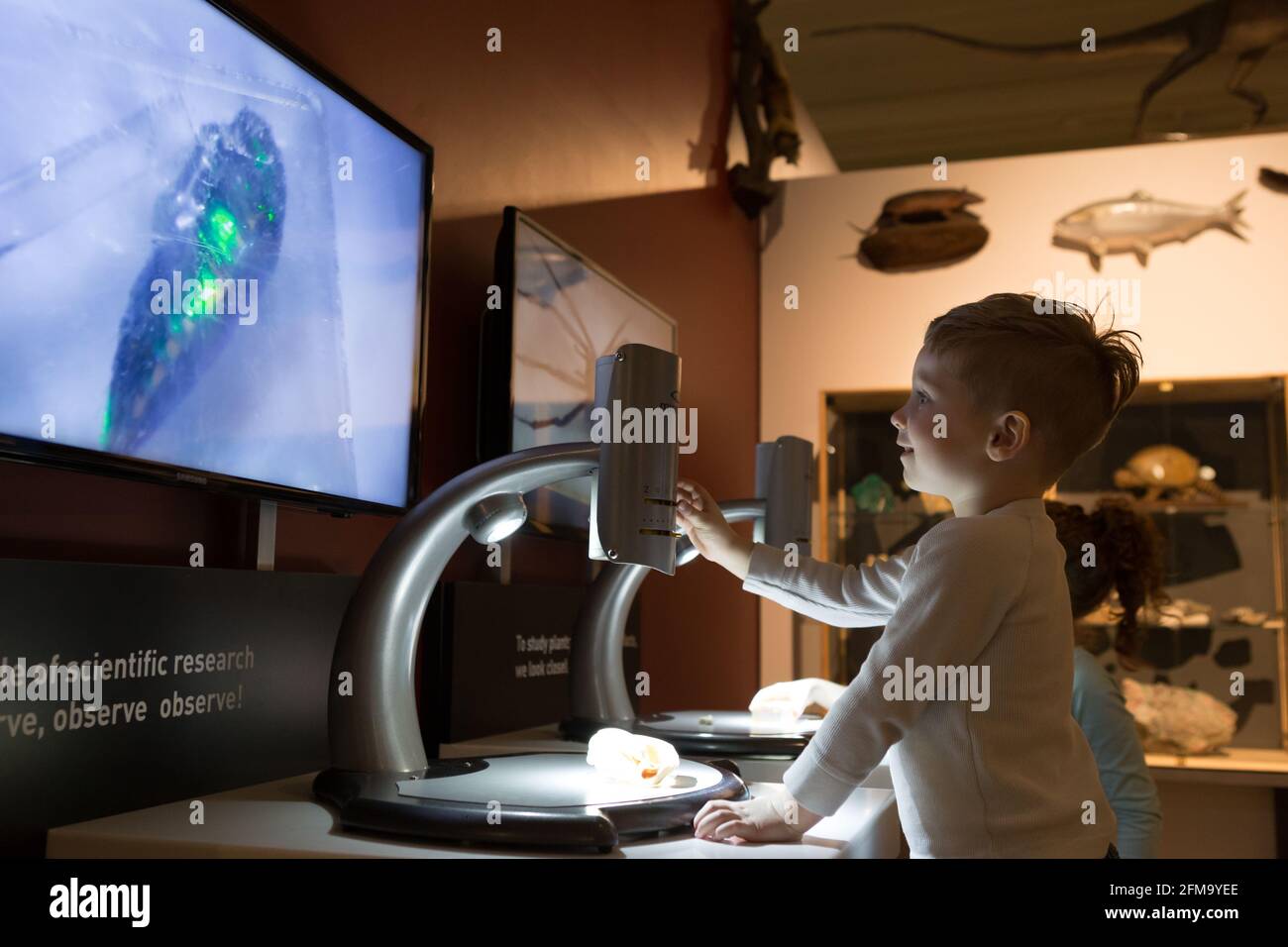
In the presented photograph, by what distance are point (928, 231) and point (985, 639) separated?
2710 mm

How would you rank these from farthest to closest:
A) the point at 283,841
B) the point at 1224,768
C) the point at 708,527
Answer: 1. the point at 1224,768
2. the point at 708,527
3. the point at 283,841

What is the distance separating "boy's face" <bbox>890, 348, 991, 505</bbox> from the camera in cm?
105

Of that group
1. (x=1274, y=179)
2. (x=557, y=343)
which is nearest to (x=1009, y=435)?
(x=557, y=343)

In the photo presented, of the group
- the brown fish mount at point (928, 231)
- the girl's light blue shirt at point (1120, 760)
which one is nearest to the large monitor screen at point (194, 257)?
the girl's light blue shirt at point (1120, 760)

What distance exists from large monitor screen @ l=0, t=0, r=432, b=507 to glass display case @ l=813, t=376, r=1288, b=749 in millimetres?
2269

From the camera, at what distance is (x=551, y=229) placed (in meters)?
1.90

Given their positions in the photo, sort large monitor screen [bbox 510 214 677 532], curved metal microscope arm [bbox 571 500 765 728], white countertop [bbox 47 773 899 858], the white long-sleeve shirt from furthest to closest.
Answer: large monitor screen [bbox 510 214 677 532]
curved metal microscope arm [bbox 571 500 765 728]
the white long-sleeve shirt
white countertop [bbox 47 773 899 858]

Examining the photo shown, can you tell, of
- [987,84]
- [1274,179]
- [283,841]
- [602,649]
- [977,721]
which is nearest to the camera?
[283,841]

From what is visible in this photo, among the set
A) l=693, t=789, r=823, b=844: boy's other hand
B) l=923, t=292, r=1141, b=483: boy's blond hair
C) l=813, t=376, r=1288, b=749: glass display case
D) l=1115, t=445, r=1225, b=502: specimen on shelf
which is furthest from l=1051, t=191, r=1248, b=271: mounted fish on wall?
l=693, t=789, r=823, b=844: boy's other hand

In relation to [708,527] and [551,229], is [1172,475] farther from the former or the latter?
[708,527]

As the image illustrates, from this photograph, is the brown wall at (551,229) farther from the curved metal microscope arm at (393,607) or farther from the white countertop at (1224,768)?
the white countertop at (1224,768)

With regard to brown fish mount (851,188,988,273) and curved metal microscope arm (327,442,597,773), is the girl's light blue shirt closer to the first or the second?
curved metal microscope arm (327,442,597,773)

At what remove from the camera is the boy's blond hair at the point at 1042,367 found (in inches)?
41.1

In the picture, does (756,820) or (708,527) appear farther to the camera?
(708,527)
